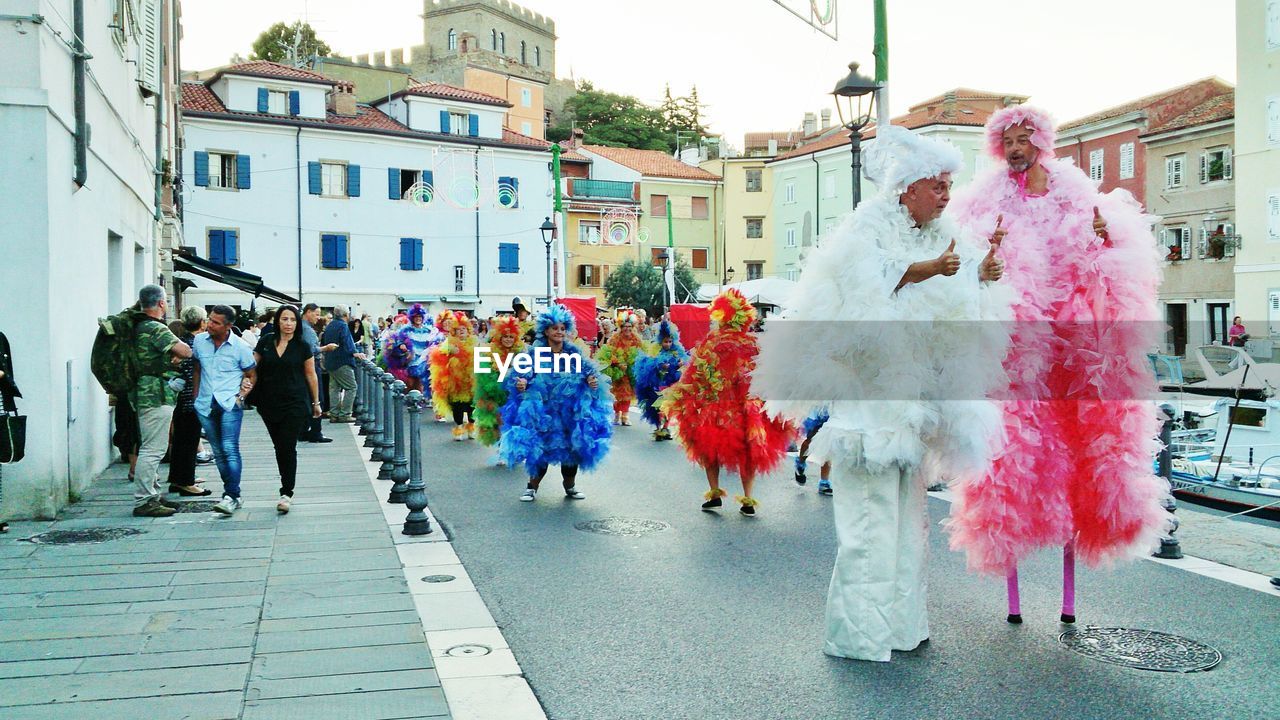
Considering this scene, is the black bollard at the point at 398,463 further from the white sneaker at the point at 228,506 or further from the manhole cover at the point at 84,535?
the manhole cover at the point at 84,535

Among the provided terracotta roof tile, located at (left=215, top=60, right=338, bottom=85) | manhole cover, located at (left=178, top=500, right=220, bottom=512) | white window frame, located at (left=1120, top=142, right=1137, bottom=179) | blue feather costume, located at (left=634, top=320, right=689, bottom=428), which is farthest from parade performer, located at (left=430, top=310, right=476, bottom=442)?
white window frame, located at (left=1120, top=142, right=1137, bottom=179)

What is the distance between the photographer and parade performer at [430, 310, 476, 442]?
1636cm

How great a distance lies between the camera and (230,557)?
7.64 m

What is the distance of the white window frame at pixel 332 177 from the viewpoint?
49.2 metres

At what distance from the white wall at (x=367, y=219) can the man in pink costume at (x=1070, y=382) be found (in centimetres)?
3946

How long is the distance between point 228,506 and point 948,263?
22.4 feet

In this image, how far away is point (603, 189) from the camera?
215 ft

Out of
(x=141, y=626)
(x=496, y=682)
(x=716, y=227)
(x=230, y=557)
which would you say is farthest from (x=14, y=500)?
(x=716, y=227)

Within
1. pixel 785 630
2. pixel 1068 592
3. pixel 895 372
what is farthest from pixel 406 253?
pixel 895 372

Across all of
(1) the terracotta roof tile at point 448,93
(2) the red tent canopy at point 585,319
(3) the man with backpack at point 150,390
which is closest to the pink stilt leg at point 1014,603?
(3) the man with backpack at point 150,390

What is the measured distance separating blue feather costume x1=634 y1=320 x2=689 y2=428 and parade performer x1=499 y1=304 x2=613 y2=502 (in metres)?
5.29

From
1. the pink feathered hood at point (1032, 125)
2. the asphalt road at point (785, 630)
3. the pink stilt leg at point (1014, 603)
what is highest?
the pink feathered hood at point (1032, 125)

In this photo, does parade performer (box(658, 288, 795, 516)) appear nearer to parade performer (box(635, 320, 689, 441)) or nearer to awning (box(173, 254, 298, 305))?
parade performer (box(635, 320, 689, 441))

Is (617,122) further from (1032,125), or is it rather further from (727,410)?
(1032,125)
